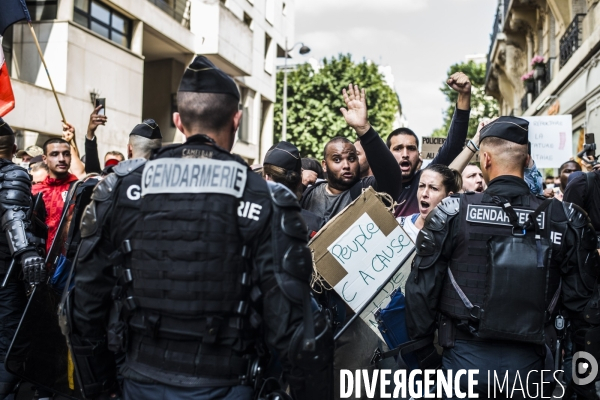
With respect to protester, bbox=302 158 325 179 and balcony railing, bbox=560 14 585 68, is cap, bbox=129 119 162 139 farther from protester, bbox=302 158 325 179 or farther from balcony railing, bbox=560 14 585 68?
balcony railing, bbox=560 14 585 68

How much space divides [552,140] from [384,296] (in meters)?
6.42

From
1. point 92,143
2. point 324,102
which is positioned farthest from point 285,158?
point 324,102

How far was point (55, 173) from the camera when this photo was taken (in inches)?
236

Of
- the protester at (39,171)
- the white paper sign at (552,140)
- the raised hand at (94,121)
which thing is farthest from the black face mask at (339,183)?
the white paper sign at (552,140)

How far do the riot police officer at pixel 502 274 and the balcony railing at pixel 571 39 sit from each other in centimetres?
1365

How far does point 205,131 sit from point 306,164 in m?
4.55

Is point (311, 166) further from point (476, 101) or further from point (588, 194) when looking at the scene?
point (476, 101)

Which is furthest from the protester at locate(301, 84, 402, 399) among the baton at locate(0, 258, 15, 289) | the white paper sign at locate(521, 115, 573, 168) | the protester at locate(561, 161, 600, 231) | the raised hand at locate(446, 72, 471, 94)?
the white paper sign at locate(521, 115, 573, 168)

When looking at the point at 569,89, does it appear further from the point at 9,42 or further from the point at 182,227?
the point at 182,227

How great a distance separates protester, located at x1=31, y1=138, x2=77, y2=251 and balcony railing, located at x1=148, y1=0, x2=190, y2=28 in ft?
48.2

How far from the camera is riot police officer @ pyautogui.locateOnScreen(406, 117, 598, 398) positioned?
3.13m

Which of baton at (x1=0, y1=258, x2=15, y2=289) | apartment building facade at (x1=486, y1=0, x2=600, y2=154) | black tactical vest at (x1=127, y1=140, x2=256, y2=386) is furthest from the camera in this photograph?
apartment building facade at (x1=486, y1=0, x2=600, y2=154)

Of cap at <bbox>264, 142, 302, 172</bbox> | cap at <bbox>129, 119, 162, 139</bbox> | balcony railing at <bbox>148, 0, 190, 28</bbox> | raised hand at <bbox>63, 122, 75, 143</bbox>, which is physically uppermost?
balcony railing at <bbox>148, 0, 190, 28</bbox>

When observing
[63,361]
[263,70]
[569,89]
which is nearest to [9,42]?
[63,361]
